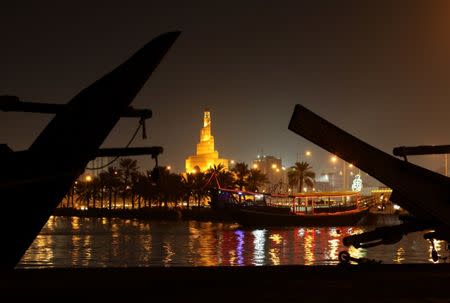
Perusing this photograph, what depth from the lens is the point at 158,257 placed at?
32.9 meters

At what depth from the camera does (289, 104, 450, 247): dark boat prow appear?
5719 mm

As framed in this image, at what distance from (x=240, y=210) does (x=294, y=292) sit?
75.1m

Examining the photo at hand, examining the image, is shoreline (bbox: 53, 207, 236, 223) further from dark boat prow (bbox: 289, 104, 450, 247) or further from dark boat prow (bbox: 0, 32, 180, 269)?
dark boat prow (bbox: 289, 104, 450, 247)

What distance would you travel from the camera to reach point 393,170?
19.0 ft

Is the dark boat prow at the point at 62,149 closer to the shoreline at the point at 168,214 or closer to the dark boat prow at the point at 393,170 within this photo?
the dark boat prow at the point at 393,170

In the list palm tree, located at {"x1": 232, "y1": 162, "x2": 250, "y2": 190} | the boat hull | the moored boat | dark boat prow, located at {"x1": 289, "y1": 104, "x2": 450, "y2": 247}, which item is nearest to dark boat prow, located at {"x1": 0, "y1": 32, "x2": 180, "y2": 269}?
dark boat prow, located at {"x1": 289, "y1": 104, "x2": 450, "y2": 247}

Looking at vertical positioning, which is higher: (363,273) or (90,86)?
(90,86)

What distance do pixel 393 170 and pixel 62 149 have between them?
4.29m

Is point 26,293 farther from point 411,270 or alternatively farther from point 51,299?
point 411,270

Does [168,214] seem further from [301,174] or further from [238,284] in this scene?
[238,284]

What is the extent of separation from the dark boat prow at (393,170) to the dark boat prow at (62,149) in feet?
7.93

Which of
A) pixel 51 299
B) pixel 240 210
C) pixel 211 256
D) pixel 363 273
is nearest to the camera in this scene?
pixel 51 299

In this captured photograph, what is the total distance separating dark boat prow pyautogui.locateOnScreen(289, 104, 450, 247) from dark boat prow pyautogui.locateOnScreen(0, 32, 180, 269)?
2.42m

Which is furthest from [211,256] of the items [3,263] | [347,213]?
[347,213]
